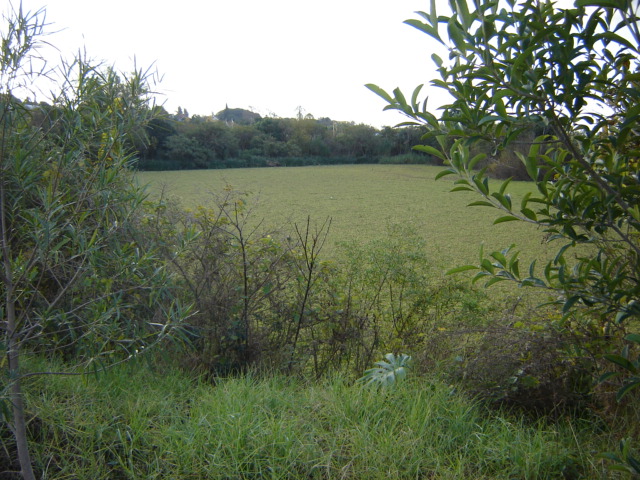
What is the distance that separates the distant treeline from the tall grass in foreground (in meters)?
19.3

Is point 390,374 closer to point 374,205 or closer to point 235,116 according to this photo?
point 374,205

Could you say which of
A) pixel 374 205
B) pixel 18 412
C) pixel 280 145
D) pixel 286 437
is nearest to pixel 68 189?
pixel 18 412

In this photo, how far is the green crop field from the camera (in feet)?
23.2

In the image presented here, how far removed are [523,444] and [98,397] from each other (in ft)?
5.72

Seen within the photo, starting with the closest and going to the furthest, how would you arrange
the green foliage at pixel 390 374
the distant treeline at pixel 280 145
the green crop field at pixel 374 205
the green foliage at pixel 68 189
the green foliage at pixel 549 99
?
the green foliage at pixel 549 99 < the green foliage at pixel 68 189 < the green foliage at pixel 390 374 < the green crop field at pixel 374 205 < the distant treeline at pixel 280 145

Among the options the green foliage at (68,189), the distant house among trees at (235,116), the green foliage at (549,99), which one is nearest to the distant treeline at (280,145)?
the distant house among trees at (235,116)

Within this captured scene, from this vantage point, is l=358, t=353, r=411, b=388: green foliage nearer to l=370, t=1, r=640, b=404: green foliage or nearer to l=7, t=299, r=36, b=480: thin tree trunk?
l=370, t=1, r=640, b=404: green foliage

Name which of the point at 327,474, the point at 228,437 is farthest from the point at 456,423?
the point at 228,437

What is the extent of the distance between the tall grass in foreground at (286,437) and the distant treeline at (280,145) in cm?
1930

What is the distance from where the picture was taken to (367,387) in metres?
2.15

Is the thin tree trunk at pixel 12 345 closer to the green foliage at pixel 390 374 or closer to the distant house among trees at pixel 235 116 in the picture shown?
the green foliage at pixel 390 374

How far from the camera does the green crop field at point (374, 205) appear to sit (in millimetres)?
7066

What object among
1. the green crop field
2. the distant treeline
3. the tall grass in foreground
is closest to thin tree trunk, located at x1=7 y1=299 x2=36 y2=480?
the tall grass in foreground

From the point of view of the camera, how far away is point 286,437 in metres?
1.73
